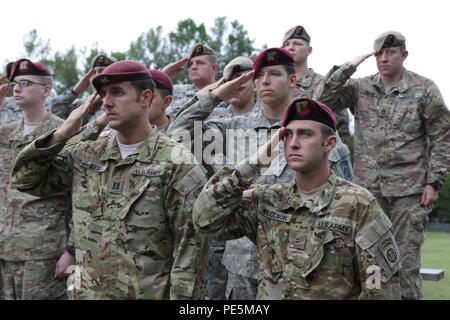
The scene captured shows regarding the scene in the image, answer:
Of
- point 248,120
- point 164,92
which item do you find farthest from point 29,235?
point 248,120

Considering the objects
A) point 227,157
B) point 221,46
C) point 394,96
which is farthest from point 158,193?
point 221,46

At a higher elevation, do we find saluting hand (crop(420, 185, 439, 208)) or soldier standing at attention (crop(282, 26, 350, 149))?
soldier standing at attention (crop(282, 26, 350, 149))

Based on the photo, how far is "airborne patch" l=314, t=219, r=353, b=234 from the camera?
336 centimetres

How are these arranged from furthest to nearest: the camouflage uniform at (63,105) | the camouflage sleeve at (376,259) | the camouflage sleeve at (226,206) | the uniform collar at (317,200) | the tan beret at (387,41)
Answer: the camouflage uniform at (63,105)
the tan beret at (387,41)
the camouflage sleeve at (226,206)
the uniform collar at (317,200)
the camouflage sleeve at (376,259)

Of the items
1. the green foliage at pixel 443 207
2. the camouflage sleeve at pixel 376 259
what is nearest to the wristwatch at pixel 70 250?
the camouflage sleeve at pixel 376 259

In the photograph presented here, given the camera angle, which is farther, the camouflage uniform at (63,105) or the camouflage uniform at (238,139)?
the camouflage uniform at (63,105)

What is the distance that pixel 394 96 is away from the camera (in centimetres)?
641

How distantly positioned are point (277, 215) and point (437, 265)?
639 cm

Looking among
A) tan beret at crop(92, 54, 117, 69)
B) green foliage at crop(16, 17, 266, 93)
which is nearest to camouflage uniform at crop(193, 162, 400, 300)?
tan beret at crop(92, 54, 117, 69)

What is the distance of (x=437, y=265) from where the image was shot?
9141mm

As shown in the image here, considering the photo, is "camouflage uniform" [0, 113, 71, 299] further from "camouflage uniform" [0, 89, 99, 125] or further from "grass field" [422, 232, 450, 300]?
"grass field" [422, 232, 450, 300]

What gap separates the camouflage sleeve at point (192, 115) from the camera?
481 cm

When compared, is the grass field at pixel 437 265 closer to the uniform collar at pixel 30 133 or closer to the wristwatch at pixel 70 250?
the wristwatch at pixel 70 250

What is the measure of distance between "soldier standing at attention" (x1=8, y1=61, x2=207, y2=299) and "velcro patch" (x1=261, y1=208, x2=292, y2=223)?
0.47 m
